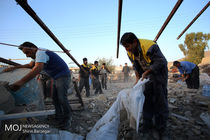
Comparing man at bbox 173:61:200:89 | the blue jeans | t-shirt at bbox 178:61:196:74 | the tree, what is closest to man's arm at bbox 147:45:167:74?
the blue jeans

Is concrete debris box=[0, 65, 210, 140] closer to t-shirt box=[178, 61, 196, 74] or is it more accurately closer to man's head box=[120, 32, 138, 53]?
man's head box=[120, 32, 138, 53]

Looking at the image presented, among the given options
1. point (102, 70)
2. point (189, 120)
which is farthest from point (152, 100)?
point (102, 70)

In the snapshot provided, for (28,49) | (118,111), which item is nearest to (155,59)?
(118,111)

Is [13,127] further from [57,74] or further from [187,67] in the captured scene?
[187,67]

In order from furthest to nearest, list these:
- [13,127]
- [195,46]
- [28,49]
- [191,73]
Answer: [195,46] < [191,73] < [28,49] < [13,127]

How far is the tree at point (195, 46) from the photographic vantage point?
74.6 ft

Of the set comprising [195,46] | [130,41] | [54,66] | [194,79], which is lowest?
[194,79]

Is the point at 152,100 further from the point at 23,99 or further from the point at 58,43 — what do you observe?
the point at 23,99

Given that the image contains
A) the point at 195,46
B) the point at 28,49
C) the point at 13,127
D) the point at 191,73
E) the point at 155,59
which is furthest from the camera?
the point at 195,46

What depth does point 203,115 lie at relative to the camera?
203 centimetres

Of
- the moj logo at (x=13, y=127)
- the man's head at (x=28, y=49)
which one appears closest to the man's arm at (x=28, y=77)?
the man's head at (x=28, y=49)

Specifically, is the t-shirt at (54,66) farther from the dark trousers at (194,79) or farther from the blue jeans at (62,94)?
the dark trousers at (194,79)

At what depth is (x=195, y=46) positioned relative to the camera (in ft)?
77.8

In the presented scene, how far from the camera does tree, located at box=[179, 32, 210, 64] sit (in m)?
22.8
